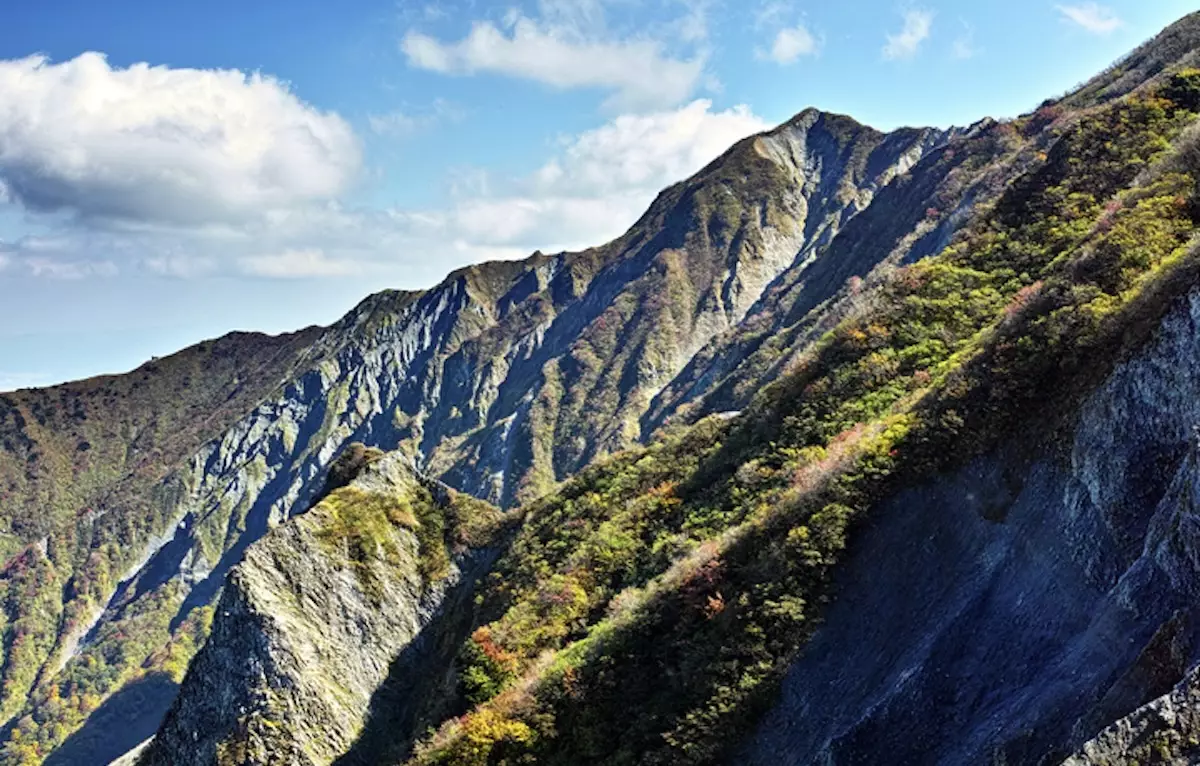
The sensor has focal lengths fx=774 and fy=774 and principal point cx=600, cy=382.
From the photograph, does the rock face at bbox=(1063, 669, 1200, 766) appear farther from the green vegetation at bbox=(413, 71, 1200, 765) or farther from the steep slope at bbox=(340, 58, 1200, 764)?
the green vegetation at bbox=(413, 71, 1200, 765)

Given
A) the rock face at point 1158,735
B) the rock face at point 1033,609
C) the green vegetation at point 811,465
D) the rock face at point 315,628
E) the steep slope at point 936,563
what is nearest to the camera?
the rock face at point 1158,735

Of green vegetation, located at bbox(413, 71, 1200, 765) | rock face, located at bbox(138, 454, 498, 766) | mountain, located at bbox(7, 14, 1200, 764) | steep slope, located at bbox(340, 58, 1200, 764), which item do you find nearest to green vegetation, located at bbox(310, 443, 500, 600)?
rock face, located at bbox(138, 454, 498, 766)

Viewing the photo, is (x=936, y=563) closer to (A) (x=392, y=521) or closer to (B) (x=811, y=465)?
(B) (x=811, y=465)

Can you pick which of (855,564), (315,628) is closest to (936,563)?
(855,564)

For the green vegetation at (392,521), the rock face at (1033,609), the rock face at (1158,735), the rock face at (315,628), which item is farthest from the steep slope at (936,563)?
the green vegetation at (392,521)

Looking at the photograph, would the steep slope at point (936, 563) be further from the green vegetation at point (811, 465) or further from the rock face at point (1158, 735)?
the rock face at point (1158, 735)

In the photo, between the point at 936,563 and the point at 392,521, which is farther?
the point at 392,521
